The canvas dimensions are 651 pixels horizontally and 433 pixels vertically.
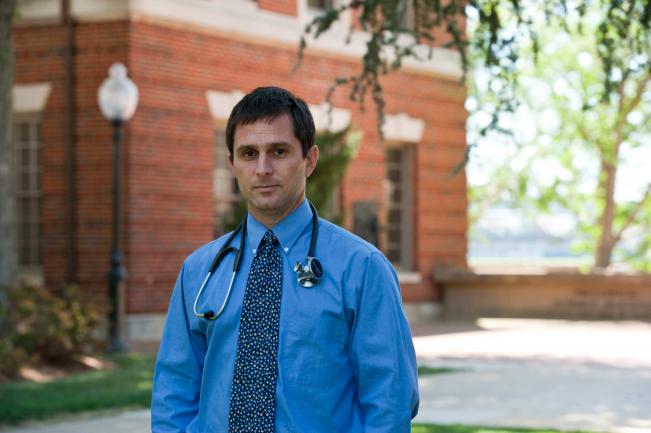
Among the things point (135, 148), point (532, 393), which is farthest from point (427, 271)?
point (532, 393)

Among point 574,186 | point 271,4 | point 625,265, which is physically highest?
point 271,4

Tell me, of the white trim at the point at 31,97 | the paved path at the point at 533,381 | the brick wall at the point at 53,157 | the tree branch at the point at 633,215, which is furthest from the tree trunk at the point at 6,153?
the tree branch at the point at 633,215

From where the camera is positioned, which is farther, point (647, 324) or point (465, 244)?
point (465, 244)

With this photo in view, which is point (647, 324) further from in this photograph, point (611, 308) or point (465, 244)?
point (465, 244)

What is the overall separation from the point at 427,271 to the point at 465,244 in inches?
57.6

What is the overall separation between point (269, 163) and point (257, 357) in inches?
21.4

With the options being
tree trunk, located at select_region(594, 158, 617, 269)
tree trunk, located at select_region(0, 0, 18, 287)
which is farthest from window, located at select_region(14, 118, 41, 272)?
tree trunk, located at select_region(594, 158, 617, 269)

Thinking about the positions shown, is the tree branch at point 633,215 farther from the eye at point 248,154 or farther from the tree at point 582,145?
the eye at point 248,154

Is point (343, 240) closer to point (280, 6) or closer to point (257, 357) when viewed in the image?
point (257, 357)

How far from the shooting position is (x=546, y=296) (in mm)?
24172

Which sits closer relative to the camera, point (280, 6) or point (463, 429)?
point (463, 429)

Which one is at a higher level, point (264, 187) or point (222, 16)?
point (222, 16)

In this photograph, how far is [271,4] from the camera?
2038cm

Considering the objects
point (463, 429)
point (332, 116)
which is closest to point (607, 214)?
point (332, 116)
